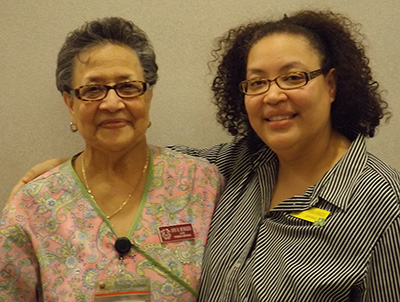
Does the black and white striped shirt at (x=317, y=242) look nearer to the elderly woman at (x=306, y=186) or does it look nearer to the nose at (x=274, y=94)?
the elderly woman at (x=306, y=186)

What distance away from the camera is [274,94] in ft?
5.60

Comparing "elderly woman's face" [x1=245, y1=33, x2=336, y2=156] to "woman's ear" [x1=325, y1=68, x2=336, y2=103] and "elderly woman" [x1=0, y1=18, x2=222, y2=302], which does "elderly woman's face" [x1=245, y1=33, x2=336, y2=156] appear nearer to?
"woman's ear" [x1=325, y1=68, x2=336, y2=103]

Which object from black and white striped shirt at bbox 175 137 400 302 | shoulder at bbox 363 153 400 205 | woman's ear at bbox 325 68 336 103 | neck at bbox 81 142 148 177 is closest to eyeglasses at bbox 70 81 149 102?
neck at bbox 81 142 148 177

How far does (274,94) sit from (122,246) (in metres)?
0.71

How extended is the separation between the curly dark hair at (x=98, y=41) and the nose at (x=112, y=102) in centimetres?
15

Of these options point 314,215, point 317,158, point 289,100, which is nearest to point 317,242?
point 314,215

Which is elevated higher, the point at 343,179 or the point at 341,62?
the point at 341,62

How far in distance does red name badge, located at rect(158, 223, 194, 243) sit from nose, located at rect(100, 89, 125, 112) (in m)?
0.45

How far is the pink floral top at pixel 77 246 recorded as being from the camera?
1.72 m

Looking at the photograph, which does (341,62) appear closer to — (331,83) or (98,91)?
(331,83)

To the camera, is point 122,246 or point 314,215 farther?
point 122,246

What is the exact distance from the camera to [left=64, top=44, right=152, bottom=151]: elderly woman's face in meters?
1.78

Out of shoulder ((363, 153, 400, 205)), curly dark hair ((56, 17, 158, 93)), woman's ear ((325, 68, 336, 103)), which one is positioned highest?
curly dark hair ((56, 17, 158, 93))

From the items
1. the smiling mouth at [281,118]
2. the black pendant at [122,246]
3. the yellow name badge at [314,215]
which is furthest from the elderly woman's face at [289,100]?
the black pendant at [122,246]
